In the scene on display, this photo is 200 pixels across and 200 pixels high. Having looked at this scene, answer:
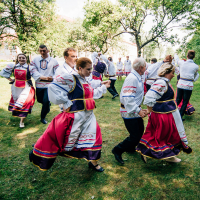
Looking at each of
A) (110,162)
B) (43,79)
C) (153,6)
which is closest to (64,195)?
(110,162)

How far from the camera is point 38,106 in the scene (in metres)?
6.80

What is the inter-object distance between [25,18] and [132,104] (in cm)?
1691

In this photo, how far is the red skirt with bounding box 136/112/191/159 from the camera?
8.86 feet

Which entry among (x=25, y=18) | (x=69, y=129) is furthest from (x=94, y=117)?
(x=25, y=18)

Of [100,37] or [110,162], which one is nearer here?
[110,162]

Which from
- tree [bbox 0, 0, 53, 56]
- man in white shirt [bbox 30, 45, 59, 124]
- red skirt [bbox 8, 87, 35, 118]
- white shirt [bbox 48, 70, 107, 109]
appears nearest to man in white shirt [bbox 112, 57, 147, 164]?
white shirt [bbox 48, 70, 107, 109]

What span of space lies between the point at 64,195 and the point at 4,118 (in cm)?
417

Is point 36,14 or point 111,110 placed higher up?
point 36,14

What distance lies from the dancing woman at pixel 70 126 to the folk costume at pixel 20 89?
2506 millimetres

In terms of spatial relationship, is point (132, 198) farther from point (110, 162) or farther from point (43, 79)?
point (43, 79)

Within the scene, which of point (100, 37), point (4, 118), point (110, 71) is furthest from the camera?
point (100, 37)

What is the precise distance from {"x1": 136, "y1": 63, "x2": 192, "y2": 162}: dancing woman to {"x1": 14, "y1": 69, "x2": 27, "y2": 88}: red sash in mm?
3748

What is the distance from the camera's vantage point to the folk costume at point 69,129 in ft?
7.69

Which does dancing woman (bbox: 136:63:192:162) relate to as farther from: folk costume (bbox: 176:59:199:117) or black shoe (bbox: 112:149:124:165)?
folk costume (bbox: 176:59:199:117)
